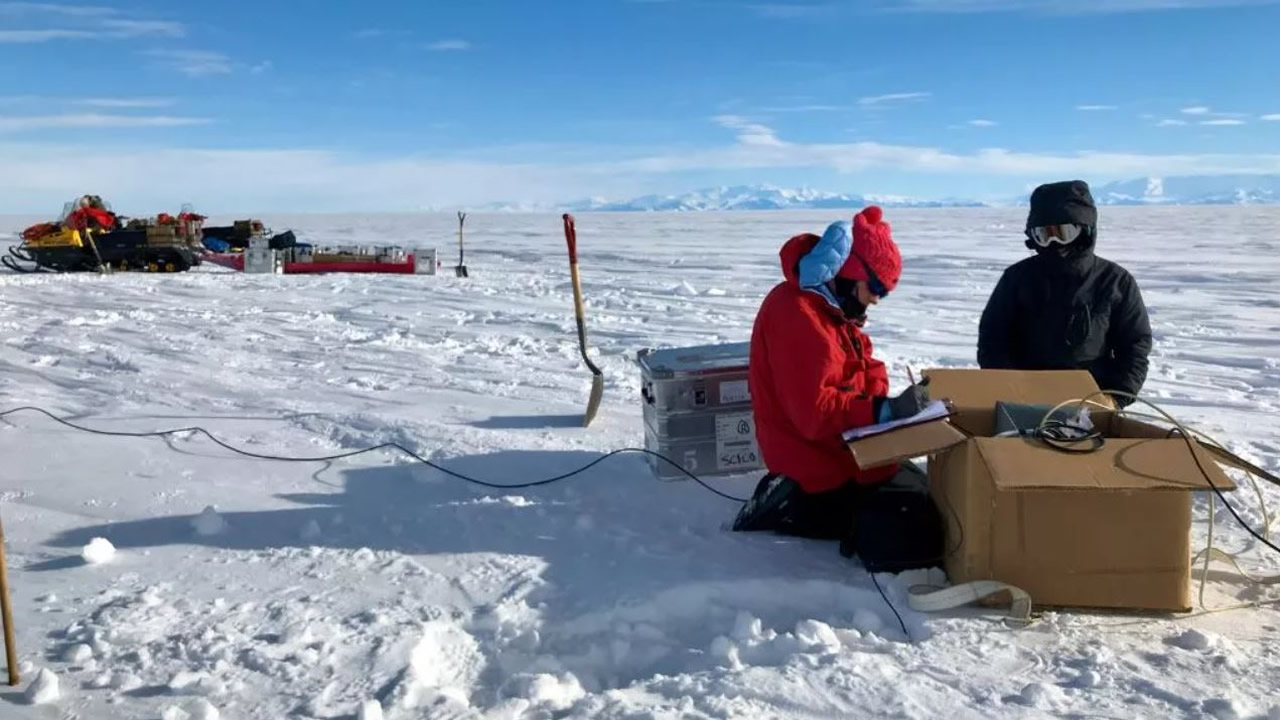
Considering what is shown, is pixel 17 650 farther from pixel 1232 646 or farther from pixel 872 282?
pixel 1232 646

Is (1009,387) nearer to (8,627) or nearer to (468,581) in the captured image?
(468,581)

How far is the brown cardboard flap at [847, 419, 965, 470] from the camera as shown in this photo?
10.5 ft

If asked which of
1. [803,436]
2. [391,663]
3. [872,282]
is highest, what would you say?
[872,282]

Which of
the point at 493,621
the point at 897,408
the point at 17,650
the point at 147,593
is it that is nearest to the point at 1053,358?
the point at 897,408

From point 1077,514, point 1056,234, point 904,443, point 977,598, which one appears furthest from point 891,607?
point 1056,234

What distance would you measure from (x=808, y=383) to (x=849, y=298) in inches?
15.2

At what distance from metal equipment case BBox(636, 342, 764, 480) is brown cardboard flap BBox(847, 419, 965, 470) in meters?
1.29

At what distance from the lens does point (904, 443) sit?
10.7 ft

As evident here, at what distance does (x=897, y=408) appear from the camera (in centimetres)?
348

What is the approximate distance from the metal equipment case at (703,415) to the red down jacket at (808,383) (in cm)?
75

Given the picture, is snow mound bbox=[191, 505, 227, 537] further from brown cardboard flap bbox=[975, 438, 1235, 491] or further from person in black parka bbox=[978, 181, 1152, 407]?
person in black parka bbox=[978, 181, 1152, 407]

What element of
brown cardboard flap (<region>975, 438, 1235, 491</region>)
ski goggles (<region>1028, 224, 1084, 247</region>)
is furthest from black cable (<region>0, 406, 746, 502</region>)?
ski goggles (<region>1028, 224, 1084, 247</region>)

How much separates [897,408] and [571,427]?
2.69 meters

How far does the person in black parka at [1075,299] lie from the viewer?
420 cm
